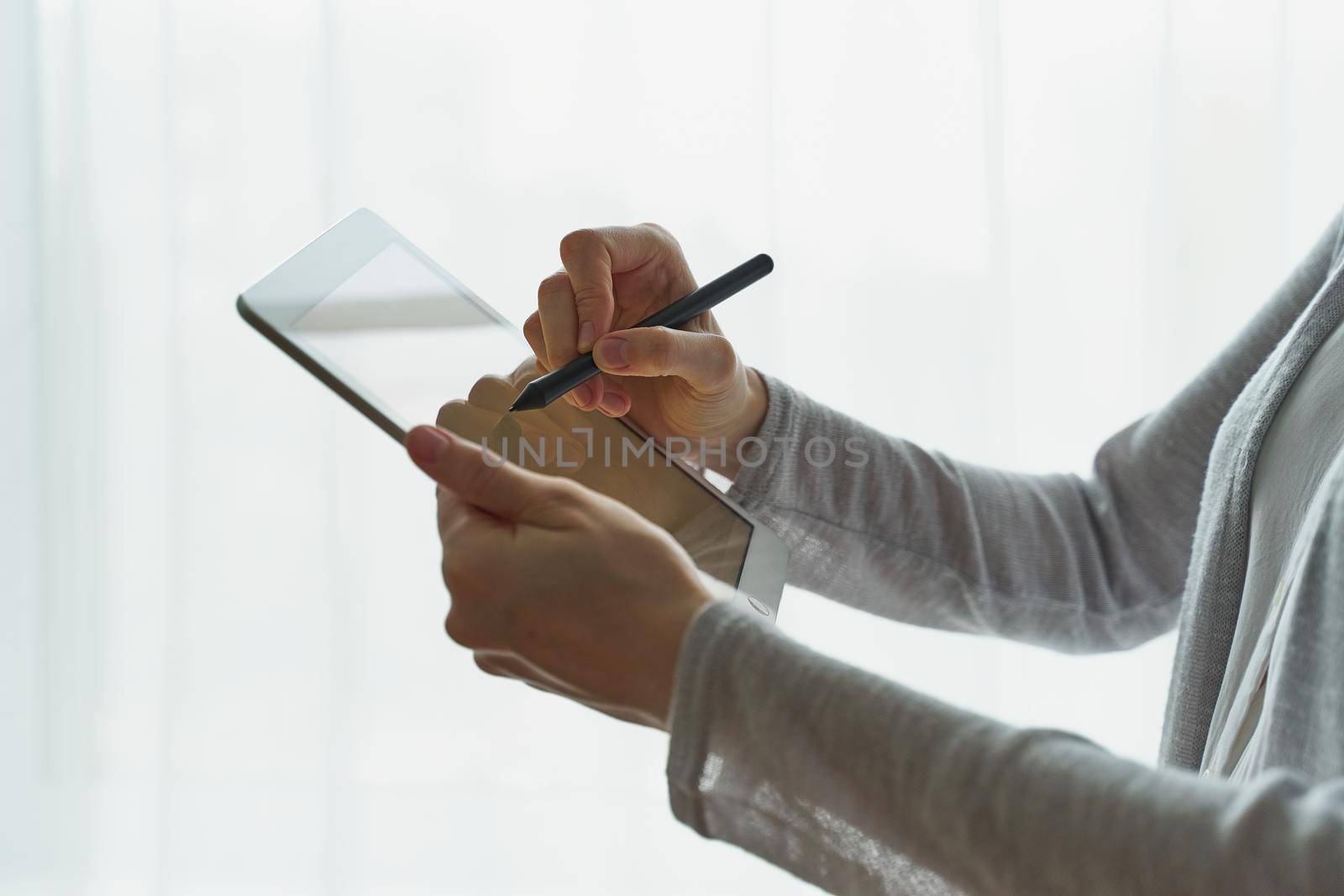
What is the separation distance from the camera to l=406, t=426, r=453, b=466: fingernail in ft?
1.21

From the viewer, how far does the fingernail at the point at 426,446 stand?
37 cm

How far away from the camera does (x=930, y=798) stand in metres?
0.28

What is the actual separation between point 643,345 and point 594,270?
0.06 metres

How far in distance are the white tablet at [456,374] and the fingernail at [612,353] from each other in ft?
0.14

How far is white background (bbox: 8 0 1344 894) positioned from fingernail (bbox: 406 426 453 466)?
0.81 m

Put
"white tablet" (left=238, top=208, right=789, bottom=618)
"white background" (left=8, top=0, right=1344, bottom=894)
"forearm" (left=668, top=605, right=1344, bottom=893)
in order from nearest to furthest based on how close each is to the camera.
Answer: "forearm" (left=668, top=605, right=1344, bottom=893) → "white tablet" (left=238, top=208, right=789, bottom=618) → "white background" (left=8, top=0, right=1344, bottom=894)

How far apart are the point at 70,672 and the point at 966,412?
1.15 metres

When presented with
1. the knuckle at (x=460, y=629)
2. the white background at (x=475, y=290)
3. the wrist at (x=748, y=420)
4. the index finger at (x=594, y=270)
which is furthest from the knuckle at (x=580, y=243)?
the white background at (x=475, y=290)

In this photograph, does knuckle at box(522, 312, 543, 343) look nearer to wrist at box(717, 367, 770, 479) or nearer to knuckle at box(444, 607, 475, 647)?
wrist at box(717, 367, 770, 479)

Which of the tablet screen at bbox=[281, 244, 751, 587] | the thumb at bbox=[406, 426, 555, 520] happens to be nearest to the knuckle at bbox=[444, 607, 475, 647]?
the thumb at bbox=[406, 426, 555, 520]

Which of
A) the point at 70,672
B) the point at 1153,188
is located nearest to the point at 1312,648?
the point at 1153,188

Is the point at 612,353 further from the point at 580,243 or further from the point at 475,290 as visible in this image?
the point at 475,290

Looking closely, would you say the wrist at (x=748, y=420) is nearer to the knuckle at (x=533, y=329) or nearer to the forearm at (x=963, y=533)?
the forearm at (x=963, y=533)

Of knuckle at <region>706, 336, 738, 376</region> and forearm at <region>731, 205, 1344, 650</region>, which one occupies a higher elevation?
knuckle at <region>706, 336, 738, 376</region>
